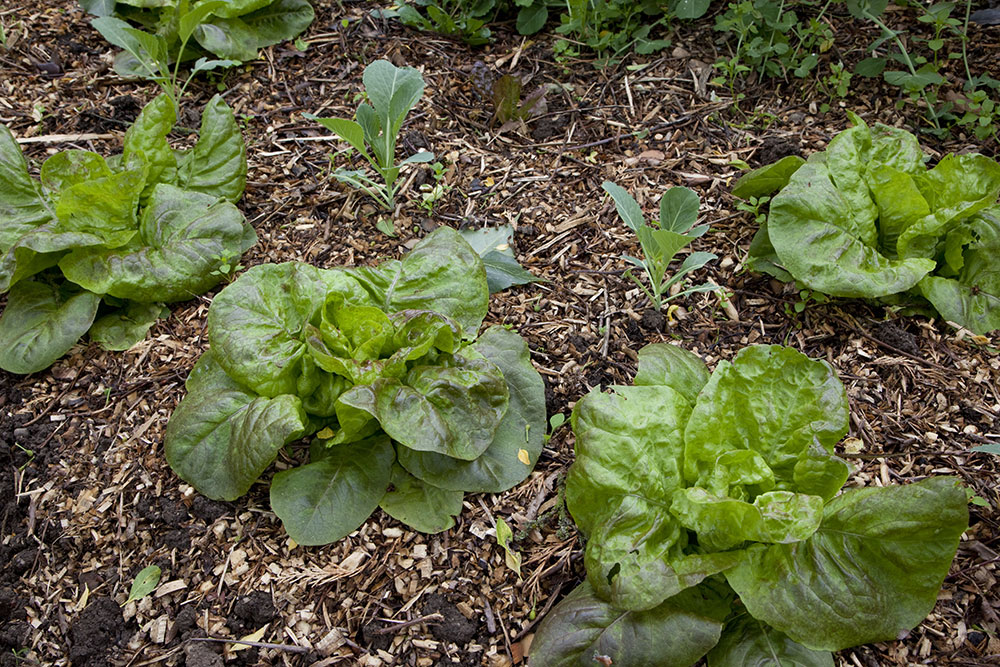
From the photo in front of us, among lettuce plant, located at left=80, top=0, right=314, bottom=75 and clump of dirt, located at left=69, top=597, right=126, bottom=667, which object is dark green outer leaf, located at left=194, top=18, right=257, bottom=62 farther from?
clump of dirt, located at left=69, top=597, right=126, bottom=667

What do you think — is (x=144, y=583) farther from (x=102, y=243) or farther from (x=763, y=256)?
(x=763, y=256)

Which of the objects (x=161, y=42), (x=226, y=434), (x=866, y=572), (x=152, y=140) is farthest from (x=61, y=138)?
(x=866, y=572)

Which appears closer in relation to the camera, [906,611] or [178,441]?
[906,611]

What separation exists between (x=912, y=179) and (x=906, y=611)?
175 cm

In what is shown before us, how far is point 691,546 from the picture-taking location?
2357 millimetres

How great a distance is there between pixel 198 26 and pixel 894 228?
3495mm

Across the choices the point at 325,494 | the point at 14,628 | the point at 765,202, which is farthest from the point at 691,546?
the point at 14,628

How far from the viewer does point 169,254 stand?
10.1 ft

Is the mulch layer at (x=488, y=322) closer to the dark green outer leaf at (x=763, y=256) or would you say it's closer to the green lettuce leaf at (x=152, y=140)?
the dark green outer leaf at (x=763, y=256)

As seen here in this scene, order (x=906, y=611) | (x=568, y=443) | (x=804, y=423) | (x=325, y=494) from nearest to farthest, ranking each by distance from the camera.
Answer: (x=906, y=611)
(x=804, y=423)
(x=325, y=494)
(x=568, y=443)

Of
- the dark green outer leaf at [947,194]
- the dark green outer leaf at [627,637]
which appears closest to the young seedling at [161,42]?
the dark green outer leaf at [627,637]

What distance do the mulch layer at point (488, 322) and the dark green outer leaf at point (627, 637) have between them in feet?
0.73

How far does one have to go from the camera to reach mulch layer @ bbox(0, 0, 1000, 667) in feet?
7.88

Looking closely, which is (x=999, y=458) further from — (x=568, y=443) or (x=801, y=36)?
(x=801, y=36)
